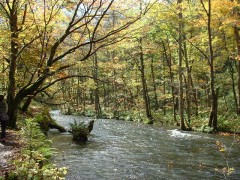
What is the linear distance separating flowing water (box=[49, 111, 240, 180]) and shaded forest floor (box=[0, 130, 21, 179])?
153cm

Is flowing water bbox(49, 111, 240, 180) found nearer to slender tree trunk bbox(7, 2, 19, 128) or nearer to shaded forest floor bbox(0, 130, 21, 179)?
shaded forest floor bbox(0, 130, 21, 179)

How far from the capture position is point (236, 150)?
12766 mm

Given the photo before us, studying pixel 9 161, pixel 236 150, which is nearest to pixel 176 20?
pixel 236 150

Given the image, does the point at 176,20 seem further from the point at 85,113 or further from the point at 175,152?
the point at 85,113

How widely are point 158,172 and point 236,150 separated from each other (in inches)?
202

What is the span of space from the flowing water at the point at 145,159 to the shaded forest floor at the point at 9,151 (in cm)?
153

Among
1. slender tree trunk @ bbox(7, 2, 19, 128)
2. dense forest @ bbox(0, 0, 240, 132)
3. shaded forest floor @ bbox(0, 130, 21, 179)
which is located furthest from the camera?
slender tree trunk @ bbox(7, 2, 19, 128)

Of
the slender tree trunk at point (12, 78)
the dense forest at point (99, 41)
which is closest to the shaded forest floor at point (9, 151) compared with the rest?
the slender tree trunk at point (12, 78)

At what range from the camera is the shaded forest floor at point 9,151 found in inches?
275

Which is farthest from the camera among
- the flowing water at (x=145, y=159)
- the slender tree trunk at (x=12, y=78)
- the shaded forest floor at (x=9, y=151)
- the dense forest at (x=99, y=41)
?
the slender tree trunk at (x=12, y=78)

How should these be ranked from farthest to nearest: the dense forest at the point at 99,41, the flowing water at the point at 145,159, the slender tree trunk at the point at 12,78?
the slender tree trunk at the point at 12,78 → the dense forest at the point at 99,41 → the flowing water at the point at 145,159

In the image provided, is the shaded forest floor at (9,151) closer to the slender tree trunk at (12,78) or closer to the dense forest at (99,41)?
the slender tree trunk at (12,78)

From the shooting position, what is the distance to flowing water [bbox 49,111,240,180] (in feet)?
29.6

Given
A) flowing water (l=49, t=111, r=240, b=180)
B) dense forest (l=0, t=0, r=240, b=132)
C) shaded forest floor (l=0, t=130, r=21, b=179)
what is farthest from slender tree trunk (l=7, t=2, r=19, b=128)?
flowing water (l=49, t=111, r=240, b=180)
